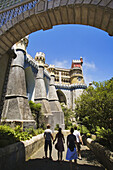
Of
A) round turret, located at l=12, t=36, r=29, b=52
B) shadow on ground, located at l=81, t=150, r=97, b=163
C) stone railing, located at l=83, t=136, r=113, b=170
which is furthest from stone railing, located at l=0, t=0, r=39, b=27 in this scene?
round turret, located at l=12, t=36, r=29, b=52

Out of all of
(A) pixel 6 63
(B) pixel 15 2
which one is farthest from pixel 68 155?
(B) pixel 15 2

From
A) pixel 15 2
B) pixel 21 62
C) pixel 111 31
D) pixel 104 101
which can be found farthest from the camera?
pixel 21 62

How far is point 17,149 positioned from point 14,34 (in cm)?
472

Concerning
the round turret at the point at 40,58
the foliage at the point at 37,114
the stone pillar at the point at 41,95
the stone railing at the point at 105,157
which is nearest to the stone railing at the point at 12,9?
the stone railing at the point at 105,157

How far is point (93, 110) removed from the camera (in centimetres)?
652

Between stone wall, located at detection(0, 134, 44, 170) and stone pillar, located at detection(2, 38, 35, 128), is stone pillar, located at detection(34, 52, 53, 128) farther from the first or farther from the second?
stone wall, located at detection(0, 134, 44, 170)

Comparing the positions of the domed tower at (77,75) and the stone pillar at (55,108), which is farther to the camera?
the domed tower at (77,75)


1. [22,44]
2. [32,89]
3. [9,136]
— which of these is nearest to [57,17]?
[9,136]

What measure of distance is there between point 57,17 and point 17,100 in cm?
1079

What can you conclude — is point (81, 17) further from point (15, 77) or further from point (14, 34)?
point (15, 77)

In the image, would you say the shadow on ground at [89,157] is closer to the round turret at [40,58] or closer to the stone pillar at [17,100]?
the stone pillar at [17,100]

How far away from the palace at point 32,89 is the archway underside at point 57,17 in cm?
338

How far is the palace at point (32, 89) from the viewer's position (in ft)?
39.5

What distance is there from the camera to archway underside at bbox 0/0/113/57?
2.86m
